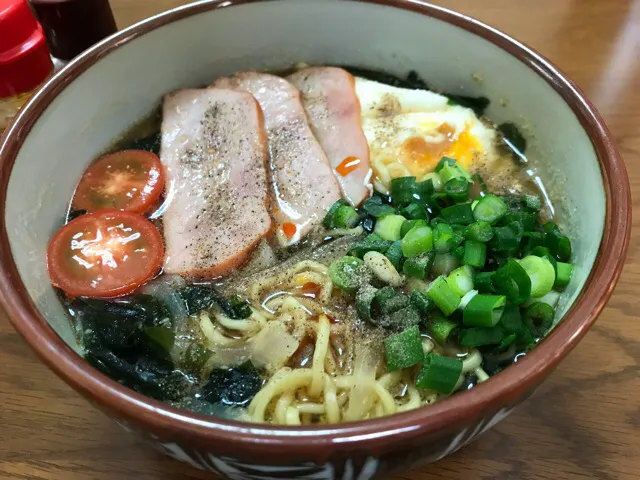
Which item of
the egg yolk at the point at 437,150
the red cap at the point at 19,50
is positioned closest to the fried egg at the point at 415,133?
the egg yolk at the point at 437,150

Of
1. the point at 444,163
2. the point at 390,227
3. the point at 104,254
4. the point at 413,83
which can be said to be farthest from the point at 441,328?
the point at 413,83

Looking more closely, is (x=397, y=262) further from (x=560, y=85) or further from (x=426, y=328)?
(x=560, y=85)

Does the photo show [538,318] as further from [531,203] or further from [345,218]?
[345,218]

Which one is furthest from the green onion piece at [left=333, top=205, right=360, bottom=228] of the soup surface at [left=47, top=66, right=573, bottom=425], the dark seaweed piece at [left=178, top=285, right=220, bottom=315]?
the dark seaweed piece at [left=178, top=285, right=220, bottom=315]

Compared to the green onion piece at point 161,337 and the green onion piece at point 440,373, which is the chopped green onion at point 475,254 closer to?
the green onion piece at point 440,373

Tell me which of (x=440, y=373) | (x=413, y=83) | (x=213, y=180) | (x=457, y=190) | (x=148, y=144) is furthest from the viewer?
(x=413, y=83)

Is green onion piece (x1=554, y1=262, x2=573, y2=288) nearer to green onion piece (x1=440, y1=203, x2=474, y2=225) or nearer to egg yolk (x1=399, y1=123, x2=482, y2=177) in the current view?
green onion piece (x1=440, y1=203, x2=474, y2=225)

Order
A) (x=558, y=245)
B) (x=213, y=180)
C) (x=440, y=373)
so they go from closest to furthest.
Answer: (x=440, y=373) → (x=558, y=245) → (x=213, y=180)

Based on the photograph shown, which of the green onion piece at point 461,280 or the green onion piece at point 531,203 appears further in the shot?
the green onion piece at point 531,203
